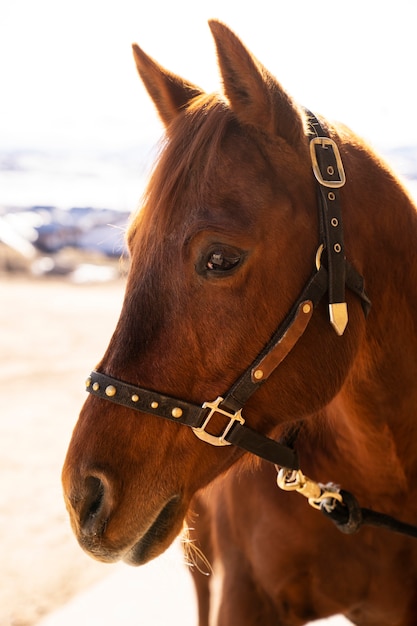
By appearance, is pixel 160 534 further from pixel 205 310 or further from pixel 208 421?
pixel 205 310

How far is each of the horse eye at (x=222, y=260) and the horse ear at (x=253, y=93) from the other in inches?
14.6

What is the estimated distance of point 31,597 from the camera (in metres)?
4.17

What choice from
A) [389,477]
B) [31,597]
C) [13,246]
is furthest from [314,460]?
[13,246]

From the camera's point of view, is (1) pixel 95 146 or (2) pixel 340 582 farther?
(1) pixel 95 146

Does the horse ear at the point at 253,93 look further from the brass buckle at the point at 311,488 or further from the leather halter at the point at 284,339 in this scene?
the brass buckle at the point at 311,488

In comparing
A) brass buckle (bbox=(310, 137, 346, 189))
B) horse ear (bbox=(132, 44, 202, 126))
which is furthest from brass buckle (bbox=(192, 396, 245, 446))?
horse ear (bbox=(132, 44, 202, 126))

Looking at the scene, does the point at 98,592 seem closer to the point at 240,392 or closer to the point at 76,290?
the point at 240,392

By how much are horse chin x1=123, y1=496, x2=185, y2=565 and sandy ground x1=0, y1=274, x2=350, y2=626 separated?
2415mm

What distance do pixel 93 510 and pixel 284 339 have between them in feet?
2.28

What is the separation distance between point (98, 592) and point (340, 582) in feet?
7.75

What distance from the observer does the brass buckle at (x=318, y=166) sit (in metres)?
1.70

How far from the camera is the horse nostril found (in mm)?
1586

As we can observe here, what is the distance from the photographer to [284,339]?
166cm

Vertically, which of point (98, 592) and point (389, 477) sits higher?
point (389, 477)
